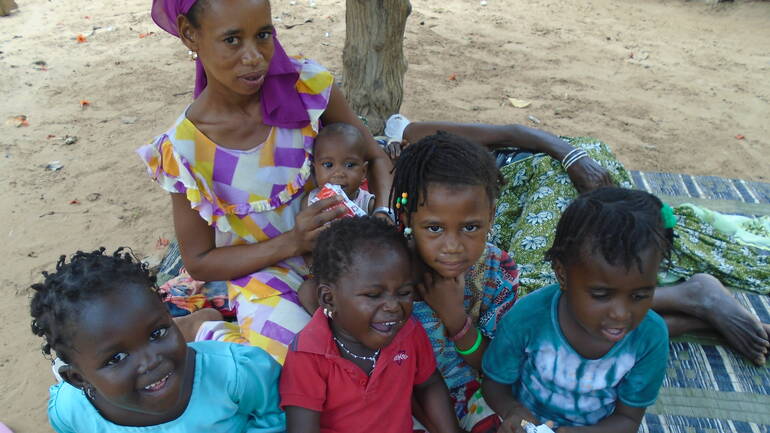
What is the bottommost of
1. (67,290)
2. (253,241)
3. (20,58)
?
(20,58)

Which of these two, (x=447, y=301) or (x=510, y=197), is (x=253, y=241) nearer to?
(x=447, y=301)

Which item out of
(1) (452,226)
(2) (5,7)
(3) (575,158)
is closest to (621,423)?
(1) (452,226)

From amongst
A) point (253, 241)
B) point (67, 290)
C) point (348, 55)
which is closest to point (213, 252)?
point (253, 241)

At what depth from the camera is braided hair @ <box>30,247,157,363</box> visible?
1.43m

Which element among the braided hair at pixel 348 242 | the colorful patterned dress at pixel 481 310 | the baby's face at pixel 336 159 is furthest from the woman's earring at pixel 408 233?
the baby's face at pixel 336 159

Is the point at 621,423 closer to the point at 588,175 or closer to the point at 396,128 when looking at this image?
the point at 588,175

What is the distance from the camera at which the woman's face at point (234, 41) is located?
1924mm

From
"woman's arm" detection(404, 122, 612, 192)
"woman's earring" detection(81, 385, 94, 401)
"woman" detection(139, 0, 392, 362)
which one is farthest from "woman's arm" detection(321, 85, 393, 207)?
"woman's earring" detection(81, 385, 94, 401)

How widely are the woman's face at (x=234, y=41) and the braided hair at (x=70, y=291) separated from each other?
31.7 inches

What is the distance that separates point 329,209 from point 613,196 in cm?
98

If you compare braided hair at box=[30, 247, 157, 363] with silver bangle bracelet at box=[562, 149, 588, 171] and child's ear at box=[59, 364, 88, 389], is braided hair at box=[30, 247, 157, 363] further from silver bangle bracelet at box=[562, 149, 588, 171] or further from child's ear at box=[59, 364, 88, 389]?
silver bangle bracelet at box=[562, 149, 588, 171]

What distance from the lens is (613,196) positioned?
169 cm

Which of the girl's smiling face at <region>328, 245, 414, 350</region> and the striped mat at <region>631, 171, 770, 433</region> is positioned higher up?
the girl's smiling face at <region>328, 245, 414, 350</region>

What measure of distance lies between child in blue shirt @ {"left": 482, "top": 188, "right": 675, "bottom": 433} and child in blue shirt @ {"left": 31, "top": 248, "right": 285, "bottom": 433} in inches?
33.7
